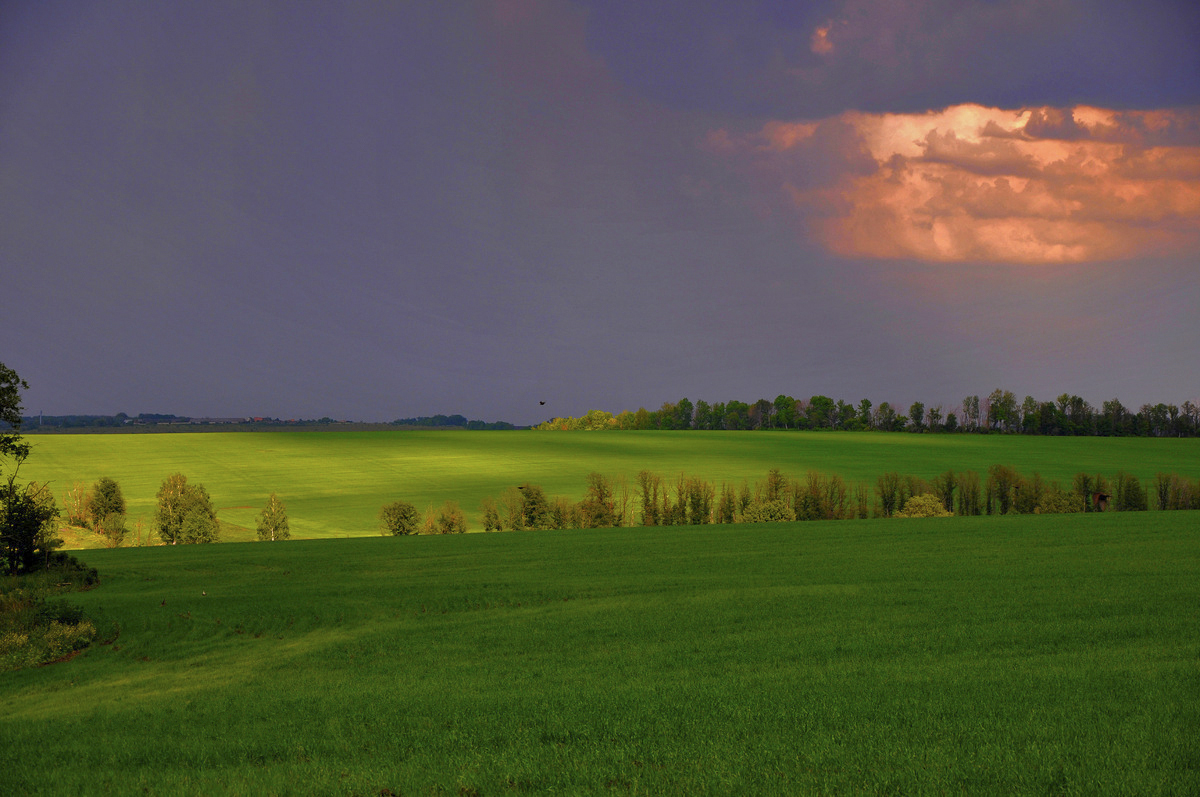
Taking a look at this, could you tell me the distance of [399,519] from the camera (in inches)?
2411

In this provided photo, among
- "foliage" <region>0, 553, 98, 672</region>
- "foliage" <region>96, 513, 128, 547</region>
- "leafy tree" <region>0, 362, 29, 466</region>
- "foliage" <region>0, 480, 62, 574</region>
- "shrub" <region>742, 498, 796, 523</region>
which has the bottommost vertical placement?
"foliage" <region>96, 513, 128, 547</region>

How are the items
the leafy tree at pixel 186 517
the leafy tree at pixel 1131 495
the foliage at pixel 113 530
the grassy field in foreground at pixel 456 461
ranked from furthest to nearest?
1. the leafy tree at pixel 1131 495
2. the grassy field in foreground at pixel 456 461
3. the foliage at pixel 113 530
4. the leafy tree at pixel 186 517

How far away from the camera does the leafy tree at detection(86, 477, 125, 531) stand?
60531 millimetres

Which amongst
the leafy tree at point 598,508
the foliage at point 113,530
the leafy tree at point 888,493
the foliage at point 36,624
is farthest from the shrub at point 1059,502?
the foliage at point 113,530

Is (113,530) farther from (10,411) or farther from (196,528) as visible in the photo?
(10,411)

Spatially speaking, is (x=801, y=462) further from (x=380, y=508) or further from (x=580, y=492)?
(x=380, y=508)

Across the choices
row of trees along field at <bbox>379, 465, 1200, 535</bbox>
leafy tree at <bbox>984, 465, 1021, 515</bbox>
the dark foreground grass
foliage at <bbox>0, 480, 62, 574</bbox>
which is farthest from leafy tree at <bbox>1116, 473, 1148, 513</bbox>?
foliage at <bbox>0, 480, 62, 574</bbox>

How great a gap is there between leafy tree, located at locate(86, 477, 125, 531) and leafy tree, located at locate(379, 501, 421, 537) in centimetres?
2430

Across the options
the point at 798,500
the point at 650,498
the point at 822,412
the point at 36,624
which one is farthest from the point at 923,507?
the point at 822,412

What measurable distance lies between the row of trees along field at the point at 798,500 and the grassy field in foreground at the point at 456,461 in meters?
3.70

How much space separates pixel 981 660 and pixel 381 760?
10681 millimetres

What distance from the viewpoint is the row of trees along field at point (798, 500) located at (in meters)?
64.6

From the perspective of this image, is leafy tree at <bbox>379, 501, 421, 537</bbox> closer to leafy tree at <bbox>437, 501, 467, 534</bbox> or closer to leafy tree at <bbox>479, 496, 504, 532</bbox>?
leafy tree at <bbox>437, 501, 467, 534</bbox>

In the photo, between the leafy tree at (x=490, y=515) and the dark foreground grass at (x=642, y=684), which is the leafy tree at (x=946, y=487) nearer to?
the leafy tree at (x=490, y=515)
